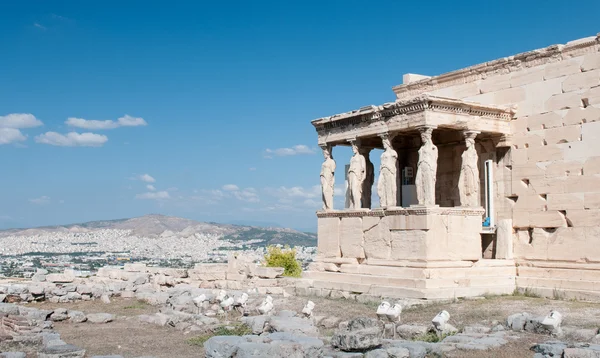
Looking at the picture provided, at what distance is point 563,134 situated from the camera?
1547 centimetres

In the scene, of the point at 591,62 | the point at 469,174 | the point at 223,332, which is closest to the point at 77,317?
the point at 223,332

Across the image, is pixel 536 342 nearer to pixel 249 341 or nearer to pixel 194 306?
pixel 249 341

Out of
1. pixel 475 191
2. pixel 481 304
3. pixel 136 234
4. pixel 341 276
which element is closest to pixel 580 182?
pixel 475 191

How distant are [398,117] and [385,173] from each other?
131 cm

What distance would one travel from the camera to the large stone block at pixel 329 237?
18.2 meters

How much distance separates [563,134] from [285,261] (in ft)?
45.6

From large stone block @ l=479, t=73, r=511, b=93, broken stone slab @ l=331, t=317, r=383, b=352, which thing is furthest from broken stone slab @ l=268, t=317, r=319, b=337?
large stone block @ l=479, t=73, r=511, b=93

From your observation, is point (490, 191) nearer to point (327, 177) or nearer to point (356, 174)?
point (356, 174)

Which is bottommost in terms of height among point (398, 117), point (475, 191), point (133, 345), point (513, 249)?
point (133, 345)

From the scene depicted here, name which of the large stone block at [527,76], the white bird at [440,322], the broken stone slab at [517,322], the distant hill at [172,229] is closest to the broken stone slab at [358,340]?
the white bird at [440,322]

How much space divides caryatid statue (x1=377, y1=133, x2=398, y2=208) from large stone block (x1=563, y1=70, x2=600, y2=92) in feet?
12.9

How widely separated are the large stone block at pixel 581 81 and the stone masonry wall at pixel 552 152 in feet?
0.06

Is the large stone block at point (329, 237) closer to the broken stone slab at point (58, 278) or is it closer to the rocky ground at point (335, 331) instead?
the rocky ground at point (335, 331)

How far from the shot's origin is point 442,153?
18.3 meters
